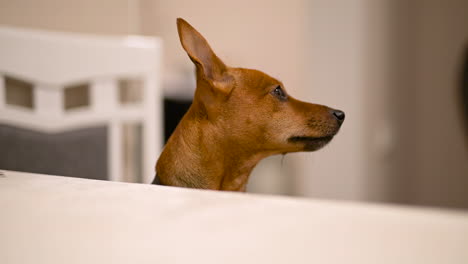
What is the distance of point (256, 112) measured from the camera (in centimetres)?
23

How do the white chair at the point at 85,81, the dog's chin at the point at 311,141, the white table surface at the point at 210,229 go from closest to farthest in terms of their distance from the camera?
the white table surface at the point at 210,229 → the dog's chin at the point at 311,141 → the white chair at the point at 85,81

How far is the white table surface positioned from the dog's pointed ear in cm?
6

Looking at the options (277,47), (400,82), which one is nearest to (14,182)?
(277,47)

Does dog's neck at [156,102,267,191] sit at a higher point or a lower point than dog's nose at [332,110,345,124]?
lower

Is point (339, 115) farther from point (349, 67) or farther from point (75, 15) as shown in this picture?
point (75, 15)

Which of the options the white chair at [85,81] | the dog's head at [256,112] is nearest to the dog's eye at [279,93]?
the dog's head at [256,112]

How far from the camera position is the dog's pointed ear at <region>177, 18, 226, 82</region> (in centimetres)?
17

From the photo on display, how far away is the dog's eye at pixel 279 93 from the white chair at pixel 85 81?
0.38ft

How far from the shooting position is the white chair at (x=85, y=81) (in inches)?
13.7

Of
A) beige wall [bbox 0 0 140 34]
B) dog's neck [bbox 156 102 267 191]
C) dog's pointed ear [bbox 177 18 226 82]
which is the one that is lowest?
dog's neck [bbox 156 102 267 191]

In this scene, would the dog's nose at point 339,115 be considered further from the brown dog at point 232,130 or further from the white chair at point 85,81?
the white chair at point 85,81

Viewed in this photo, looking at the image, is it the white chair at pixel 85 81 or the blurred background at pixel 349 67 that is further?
the white chair at pixel 85 81

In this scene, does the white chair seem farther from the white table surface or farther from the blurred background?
the white table surface

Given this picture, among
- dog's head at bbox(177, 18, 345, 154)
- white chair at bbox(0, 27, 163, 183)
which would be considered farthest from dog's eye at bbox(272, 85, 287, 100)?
white chair at bbox(0, 27, 163, 183)
